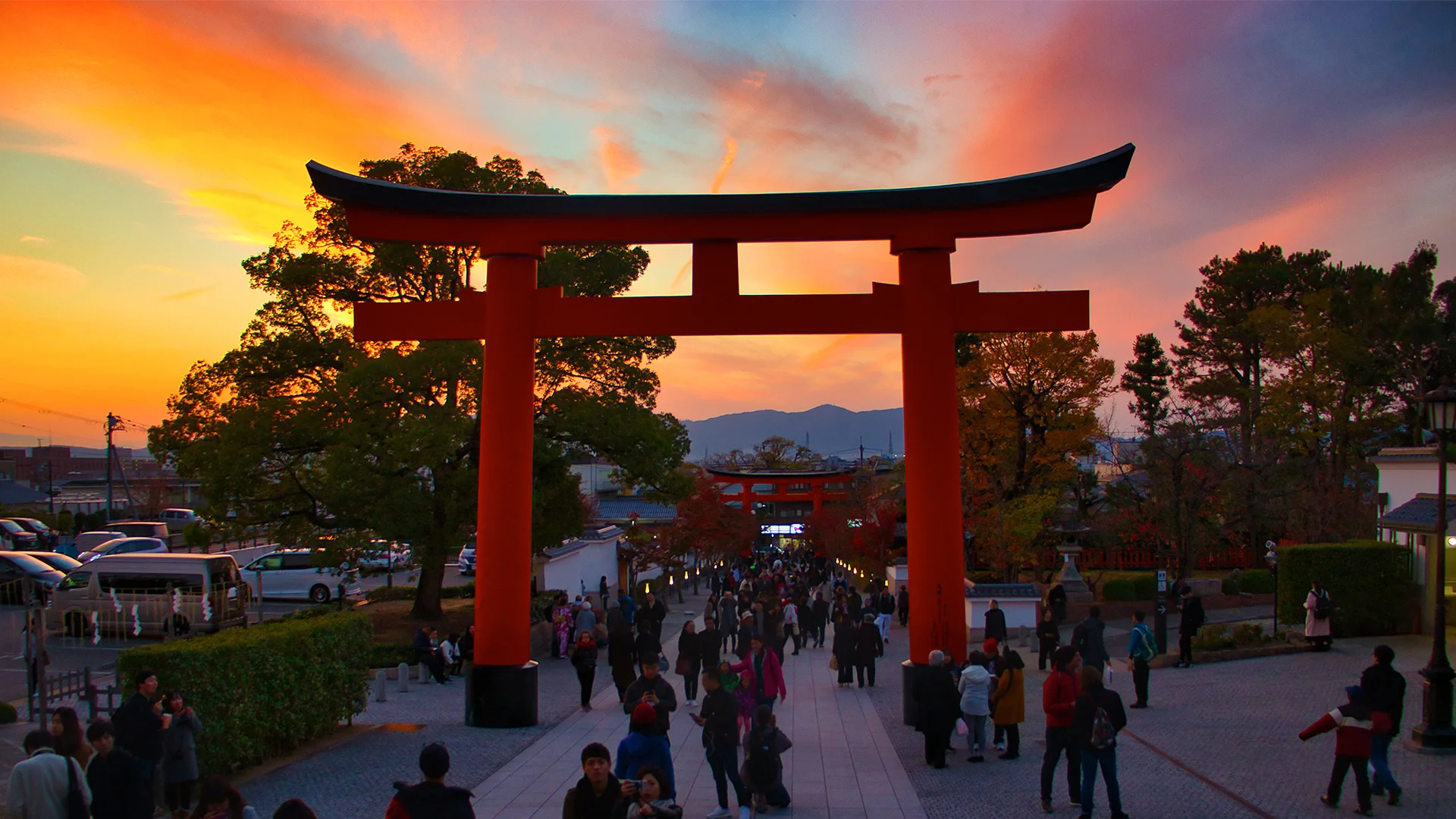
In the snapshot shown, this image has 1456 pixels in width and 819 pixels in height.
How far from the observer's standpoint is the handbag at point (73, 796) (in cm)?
653

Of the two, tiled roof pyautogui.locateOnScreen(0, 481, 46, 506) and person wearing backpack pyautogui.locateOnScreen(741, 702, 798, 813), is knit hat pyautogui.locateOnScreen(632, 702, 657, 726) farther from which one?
tiled roof pyautogui.locateOnScreen(0, 481, 46, 506)

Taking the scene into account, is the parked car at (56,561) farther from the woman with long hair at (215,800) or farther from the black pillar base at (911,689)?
the woman with long hair at (215,800)

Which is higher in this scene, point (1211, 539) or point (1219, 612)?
point (1211, 539)

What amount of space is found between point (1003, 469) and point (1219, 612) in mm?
7184

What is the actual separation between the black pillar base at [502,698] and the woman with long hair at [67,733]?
5955 millimetres

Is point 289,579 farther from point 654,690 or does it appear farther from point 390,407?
point 654,690

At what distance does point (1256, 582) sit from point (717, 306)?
24003mm

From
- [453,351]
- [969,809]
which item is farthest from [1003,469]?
[969,809]

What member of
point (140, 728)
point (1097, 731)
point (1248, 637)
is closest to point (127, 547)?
point (140, 728)

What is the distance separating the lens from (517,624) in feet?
41.8

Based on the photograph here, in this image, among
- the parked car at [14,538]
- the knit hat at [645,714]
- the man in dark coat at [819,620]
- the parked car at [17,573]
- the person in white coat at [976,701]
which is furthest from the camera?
the parked car at [14,538]

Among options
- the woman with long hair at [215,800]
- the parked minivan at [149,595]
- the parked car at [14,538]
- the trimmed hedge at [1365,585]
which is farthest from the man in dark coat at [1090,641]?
the parked car at [14,538]

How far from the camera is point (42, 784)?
638 cm

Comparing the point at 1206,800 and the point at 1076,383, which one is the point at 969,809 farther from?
the point at 1076,383
